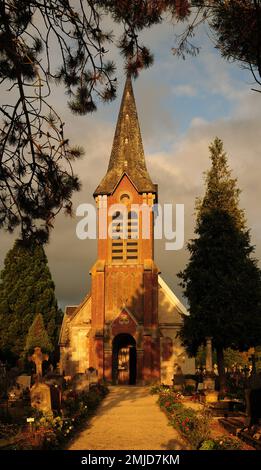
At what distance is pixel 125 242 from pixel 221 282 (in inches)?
411

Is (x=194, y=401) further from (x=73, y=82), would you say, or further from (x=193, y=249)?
(x=73, y=82)

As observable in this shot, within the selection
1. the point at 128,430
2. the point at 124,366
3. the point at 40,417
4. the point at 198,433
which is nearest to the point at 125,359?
the point at 124,366

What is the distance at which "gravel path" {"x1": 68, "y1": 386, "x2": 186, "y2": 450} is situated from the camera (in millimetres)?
10258

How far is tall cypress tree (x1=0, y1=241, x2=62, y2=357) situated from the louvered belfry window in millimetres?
11876

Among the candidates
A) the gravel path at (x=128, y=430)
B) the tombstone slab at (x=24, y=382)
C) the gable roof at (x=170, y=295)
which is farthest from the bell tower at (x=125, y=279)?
the gravel path at (x=128, y=430)

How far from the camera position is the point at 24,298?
44281 millimetres

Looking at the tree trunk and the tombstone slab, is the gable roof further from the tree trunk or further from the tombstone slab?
the tombstone slab

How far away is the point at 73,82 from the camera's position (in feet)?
26.5

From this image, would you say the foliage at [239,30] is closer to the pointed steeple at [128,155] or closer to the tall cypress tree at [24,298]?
the pointed steeple at [128,155]

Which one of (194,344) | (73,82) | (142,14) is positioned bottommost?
(194,344)

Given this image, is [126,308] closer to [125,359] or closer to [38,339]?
[125,359]
